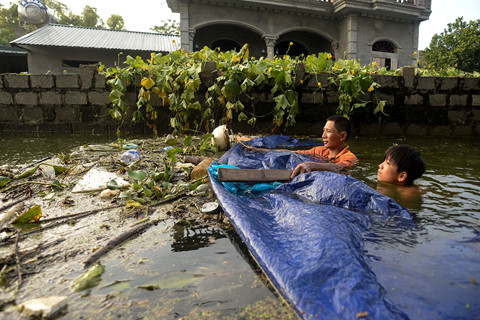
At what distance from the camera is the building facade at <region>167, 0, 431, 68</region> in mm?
11508

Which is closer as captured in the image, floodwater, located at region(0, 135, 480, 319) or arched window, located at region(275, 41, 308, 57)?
floodwater, located at region(0, 135, 480, 319)

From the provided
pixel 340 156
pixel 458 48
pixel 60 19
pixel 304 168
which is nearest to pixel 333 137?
pixel 340 156

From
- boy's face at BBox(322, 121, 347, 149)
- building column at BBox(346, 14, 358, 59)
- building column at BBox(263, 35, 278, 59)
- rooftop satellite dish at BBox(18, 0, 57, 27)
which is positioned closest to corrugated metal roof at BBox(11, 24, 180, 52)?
building column at BBox(263, 35, 278, 59)

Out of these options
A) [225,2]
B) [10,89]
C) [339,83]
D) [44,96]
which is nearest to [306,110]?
[339,83]

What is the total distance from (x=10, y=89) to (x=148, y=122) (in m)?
2.53

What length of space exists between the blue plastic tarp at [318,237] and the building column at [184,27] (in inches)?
408

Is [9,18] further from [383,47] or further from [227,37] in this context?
[383,47]

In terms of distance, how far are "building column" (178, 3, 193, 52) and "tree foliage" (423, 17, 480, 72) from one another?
1093 centimetres

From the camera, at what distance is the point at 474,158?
3.64m

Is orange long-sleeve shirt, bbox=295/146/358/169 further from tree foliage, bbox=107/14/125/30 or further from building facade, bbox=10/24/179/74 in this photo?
tree foliage, bbox=107/14/125/30

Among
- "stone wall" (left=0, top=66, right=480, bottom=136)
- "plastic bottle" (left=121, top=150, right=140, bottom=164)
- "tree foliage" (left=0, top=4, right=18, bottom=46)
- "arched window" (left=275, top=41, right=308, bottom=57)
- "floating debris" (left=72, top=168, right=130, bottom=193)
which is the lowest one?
"floating debris" (left=72, top=168, right=130, bottom=193)

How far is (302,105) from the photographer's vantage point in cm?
518

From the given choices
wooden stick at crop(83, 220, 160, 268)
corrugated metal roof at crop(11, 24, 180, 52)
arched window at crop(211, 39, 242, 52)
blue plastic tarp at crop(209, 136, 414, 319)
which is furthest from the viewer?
arched window at crop(211, 39, 242, 52)

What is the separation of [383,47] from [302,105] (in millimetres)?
10633
